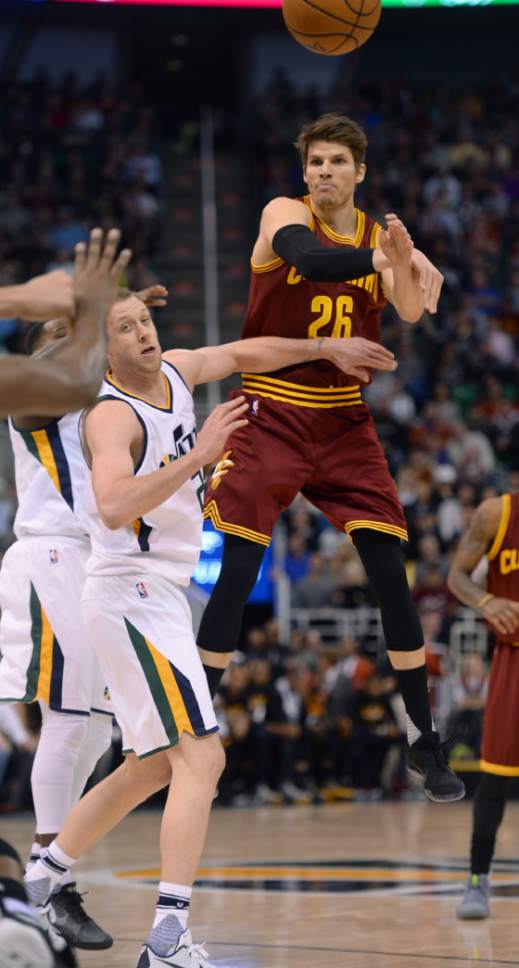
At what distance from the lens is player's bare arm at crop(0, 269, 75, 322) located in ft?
14.0

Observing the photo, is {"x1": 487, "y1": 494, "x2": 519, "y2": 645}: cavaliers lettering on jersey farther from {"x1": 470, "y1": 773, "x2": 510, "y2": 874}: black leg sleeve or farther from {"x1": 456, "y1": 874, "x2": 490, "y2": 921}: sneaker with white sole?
{"x1": 456, "y1": 874, "x2": 490, "y2": 921}: sneaker with white sole

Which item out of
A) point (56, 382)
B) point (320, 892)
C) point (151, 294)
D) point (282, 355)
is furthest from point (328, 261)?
point (320, 892)

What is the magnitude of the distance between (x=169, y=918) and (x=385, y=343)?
15703 millimetres

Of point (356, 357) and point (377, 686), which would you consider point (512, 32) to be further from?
point (356, 357)

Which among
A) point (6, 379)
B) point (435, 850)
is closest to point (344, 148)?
point (6, 379)

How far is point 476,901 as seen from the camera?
6777 mm

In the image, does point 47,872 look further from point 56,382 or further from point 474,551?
point 474,551

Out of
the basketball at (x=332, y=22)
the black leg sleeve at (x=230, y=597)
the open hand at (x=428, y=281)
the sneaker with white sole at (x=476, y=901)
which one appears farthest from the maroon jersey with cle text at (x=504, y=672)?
the basketball at (x=332, y=22)

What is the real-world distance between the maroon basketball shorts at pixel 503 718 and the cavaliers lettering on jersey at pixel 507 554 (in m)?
0.33

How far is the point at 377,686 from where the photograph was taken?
1520 centimetres

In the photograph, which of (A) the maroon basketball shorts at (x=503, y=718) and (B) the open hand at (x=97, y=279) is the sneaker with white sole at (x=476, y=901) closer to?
(A) the maroon basketball shorts at (x=503, y=718)

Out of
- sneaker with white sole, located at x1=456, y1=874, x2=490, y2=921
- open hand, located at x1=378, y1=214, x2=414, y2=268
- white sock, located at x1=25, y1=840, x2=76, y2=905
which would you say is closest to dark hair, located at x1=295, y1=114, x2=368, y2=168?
open hand, located at x1=378, y1=214, x2=414, y2=268

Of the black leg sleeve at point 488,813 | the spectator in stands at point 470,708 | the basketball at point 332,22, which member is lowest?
the spectator in stands at point 470,708

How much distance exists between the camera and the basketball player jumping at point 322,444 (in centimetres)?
592
